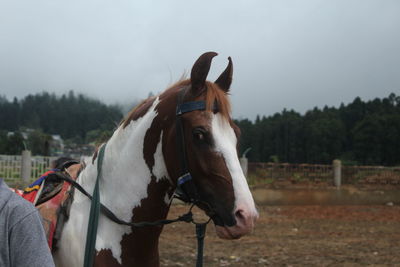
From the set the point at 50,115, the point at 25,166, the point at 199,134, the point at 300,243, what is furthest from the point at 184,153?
the point at 50,115

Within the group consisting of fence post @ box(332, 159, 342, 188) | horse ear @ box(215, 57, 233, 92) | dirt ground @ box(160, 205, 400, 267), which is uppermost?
horse ear @ box(215, 57, 233, 92)

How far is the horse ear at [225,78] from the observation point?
2.24 metres

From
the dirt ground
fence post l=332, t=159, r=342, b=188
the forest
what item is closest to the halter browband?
the dirt ground

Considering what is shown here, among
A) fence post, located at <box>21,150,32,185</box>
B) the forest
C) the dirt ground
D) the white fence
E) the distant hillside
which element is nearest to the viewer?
the dirt ground

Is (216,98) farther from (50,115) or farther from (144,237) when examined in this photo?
(50,115)

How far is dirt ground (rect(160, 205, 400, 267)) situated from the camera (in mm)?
6609

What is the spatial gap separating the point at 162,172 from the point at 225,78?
0.65 m

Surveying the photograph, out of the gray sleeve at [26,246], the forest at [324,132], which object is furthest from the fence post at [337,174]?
the gray sleeve at [26,246]

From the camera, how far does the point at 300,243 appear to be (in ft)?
26.6

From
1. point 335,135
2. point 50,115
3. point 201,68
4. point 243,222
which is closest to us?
point 243,222

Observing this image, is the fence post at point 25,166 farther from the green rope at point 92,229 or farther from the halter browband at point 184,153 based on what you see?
the halter browband at point 184,153

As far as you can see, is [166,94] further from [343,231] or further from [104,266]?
[343,231]

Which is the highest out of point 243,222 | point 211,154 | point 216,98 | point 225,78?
point 225,78

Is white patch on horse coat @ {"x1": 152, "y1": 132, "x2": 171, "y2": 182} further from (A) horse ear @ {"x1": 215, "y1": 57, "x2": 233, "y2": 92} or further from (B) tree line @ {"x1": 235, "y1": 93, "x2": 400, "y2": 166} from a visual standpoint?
(B) tree line @ {"x1": 235, "y1": 93, "x2": 400, "y2": 166}
